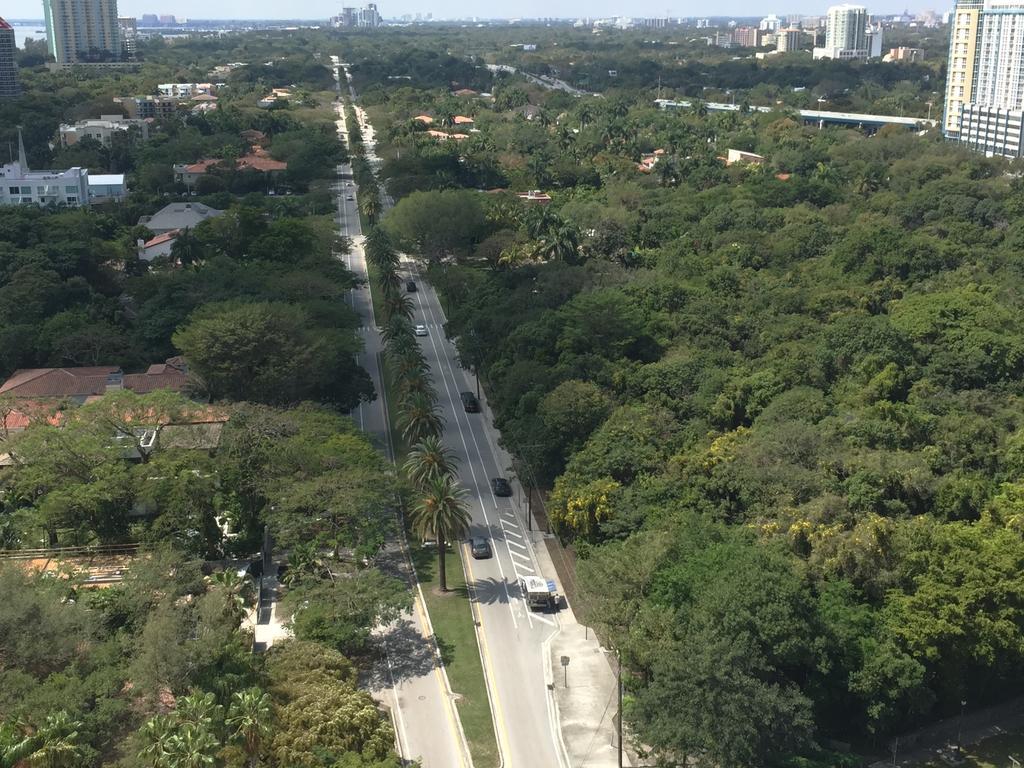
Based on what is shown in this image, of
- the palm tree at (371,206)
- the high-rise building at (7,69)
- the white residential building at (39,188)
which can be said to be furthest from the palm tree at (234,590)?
the high-rise building at (7,69)

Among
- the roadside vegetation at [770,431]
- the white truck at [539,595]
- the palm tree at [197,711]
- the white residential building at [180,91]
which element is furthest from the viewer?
the white residential building at [180,91]

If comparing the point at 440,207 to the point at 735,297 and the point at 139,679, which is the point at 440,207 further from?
the point at 139,679

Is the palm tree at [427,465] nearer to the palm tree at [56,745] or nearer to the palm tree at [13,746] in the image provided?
the palm tree at [56,745]

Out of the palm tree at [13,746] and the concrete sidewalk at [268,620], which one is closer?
the palm tree at [13,746]

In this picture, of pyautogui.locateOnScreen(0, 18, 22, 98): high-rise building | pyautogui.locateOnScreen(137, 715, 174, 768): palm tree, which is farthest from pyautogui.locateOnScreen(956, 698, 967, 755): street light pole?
pyautogui.locateOnScreen(0, 18, 22, 98): high-rise building

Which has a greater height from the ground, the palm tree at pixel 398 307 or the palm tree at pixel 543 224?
the palm tree at pixel 543 224

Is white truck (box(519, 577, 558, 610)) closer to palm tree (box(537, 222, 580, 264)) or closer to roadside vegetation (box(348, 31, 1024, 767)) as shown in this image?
roadside vegetation (box(348, 31, 1024, 767))

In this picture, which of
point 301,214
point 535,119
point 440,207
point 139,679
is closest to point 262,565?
point 139,679
